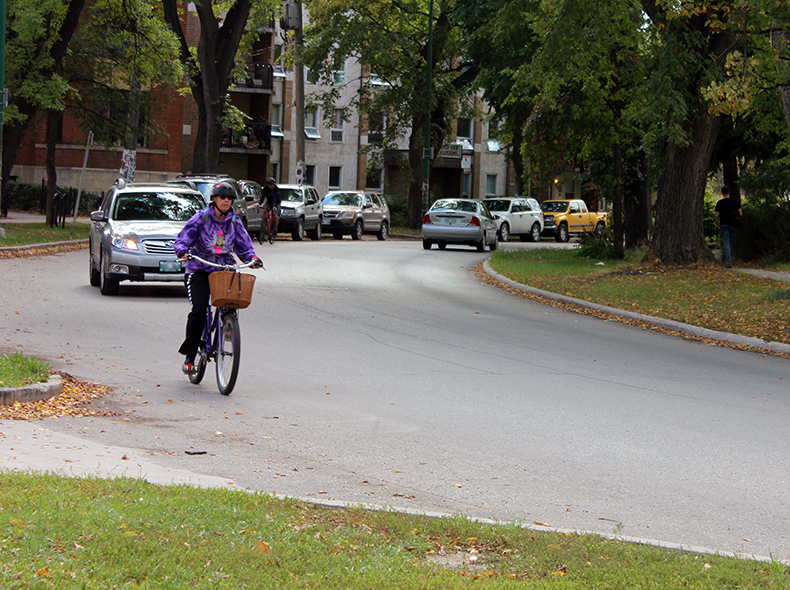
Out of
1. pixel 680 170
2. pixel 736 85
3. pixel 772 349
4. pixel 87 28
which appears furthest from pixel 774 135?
pixel 87 28

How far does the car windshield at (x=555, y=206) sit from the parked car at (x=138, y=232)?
36.3 metres

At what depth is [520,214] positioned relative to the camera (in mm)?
48688

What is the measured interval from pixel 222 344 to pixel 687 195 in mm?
15281

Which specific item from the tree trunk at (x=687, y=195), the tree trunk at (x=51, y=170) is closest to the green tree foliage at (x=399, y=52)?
the tree trunk at (x=51, y=170)

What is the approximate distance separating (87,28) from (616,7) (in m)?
21.8

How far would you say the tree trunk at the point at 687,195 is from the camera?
73.2 feet

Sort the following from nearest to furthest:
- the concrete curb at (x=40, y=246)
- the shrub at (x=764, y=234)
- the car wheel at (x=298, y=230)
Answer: the concrete curb at (x=40, y=246) → the shrub at (x=764, y=234) → the car wheel at (x=298, y=230)

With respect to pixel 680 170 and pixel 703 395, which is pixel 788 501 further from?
pixel 680 170

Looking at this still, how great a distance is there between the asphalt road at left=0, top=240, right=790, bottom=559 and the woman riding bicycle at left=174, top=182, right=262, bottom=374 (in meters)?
0.57

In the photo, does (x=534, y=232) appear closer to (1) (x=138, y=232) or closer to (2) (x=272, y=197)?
(2) (x=272, y=197)

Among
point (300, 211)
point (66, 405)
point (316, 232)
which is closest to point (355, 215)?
point (316, 232)

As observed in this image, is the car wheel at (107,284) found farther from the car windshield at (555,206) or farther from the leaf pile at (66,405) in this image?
the car windshield at (555,206)

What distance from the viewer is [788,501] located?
20.8ft

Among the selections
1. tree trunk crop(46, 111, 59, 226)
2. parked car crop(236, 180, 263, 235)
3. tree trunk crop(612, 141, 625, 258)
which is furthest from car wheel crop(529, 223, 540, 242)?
tree trunk crop(46, 111, 59, 226)
